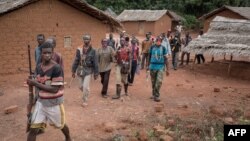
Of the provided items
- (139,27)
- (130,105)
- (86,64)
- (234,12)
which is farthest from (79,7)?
(139,27)

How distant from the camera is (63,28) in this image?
43.1ft

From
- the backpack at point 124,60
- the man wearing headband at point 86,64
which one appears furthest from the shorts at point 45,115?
the backpack at point 124,60

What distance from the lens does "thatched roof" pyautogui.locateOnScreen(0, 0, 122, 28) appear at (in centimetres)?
1150

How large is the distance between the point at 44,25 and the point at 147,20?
20757mm

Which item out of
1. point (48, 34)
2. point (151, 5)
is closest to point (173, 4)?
point (151, 5)

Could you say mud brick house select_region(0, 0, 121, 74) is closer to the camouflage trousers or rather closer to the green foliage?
the camouflage trousers

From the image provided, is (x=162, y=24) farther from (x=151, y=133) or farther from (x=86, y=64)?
(x=151, y=133)

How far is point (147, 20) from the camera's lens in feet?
107

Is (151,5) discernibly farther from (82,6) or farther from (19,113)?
(19,113)

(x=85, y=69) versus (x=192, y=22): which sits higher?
(x=192, y=22)

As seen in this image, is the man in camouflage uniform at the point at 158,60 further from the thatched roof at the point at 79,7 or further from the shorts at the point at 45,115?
the thatched roof at the point at 79,7

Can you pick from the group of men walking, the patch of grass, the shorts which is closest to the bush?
the group of men walking

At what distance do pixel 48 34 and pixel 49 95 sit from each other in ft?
26.9

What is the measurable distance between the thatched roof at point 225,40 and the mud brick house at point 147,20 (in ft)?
55.4
